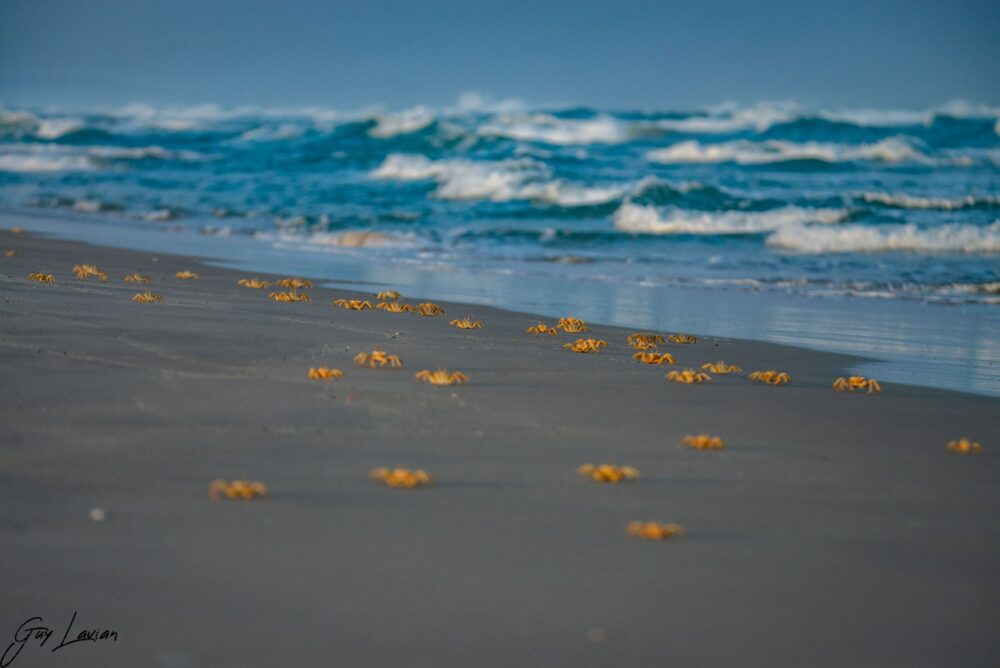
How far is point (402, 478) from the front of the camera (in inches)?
144

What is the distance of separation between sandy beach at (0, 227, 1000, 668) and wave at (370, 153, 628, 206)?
1599 centimetres

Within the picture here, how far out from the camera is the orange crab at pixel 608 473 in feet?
12.5

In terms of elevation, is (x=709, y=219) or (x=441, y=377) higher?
(x=709, y=219)

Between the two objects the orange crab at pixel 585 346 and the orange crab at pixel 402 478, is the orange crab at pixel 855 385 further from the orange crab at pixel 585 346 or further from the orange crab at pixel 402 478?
the orange crab at pixel 402 478

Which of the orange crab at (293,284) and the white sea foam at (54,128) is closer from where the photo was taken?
the orange crab at (293,284)

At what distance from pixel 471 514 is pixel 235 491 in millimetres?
738

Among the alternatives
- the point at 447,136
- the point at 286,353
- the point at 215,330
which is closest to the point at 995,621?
the point at 286,353

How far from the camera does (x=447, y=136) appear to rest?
Result: 36.9m

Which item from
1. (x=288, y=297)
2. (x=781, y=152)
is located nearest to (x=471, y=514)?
(x=288, y=297)

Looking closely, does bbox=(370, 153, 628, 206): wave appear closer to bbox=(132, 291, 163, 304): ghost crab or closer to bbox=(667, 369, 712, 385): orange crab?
bbox=(132, 291, 163, 304): ghost crab

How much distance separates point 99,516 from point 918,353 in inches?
234

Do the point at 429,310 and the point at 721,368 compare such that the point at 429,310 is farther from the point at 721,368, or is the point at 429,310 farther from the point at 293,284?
the point at 721,368

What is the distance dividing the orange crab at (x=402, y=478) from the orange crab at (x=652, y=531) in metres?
0.74

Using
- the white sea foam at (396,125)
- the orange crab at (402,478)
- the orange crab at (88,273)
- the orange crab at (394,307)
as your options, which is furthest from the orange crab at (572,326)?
the white sea foam at (396,125)
